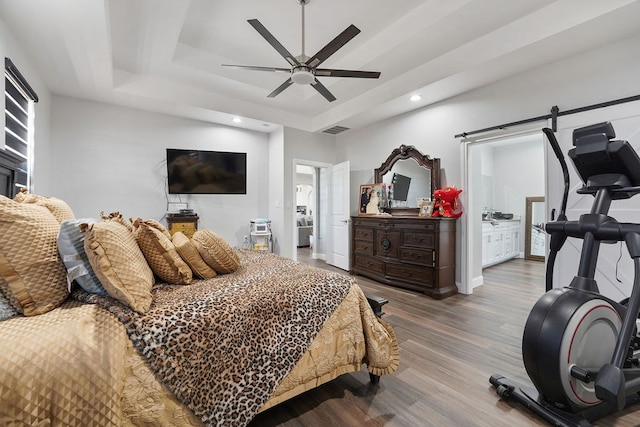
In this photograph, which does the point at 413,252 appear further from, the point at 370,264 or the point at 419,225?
the point at 370,264

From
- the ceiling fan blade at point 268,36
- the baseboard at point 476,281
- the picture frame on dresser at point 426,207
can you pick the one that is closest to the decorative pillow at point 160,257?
the ceiling fan blade at point 268,36

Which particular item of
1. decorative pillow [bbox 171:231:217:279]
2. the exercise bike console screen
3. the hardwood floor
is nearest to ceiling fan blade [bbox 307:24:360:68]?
the exercise bike console screen

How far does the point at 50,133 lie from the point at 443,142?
211 inches

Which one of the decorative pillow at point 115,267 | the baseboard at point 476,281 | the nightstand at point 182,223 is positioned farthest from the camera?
the nightstand at point 182,223

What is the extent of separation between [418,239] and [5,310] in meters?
3.67

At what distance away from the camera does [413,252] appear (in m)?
3.78

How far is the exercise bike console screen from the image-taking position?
4.72 ft

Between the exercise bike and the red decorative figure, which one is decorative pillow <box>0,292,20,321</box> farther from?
the red decorative figure

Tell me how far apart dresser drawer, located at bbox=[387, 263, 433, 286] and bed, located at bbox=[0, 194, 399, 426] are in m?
2.07

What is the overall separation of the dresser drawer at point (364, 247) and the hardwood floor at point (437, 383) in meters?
1.34

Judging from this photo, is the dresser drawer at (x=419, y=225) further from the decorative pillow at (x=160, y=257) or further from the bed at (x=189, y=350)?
the decorative pillow at (x=160, y=257)

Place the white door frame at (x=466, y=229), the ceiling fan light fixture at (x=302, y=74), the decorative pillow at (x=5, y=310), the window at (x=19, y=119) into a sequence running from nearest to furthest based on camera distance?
the decorative pillow at (x=5, y=310), the window at (x=19, y=119), the ceiling fan light fixture at (x=302, y=74), the white door frame at (x=466, y=229)

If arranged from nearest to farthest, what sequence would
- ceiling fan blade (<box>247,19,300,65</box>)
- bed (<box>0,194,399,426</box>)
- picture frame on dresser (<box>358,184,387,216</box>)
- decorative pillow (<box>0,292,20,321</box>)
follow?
bed (<box>0,194,399,426</box>) < decorative pillow (<box>0,292,20,321</box>) < ceiling fan blade (<box>247,19,300,65</box>) < picture frame on dresser (<box>358,184,387,216</box>)

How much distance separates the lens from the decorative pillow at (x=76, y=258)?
116 cm
